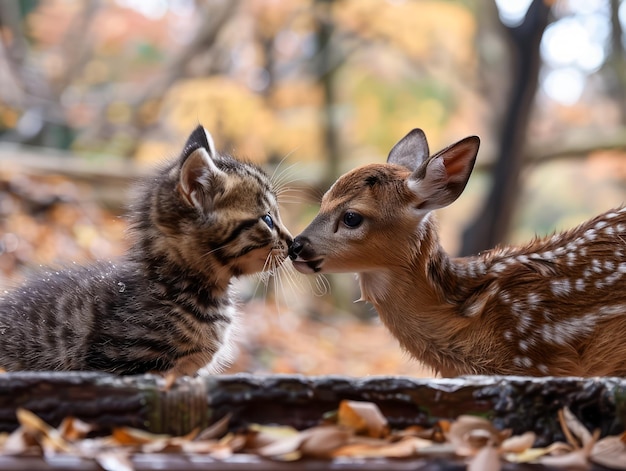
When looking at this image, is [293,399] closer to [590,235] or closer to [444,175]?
[444,175]

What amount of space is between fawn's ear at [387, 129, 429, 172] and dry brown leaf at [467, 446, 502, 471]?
2096mm

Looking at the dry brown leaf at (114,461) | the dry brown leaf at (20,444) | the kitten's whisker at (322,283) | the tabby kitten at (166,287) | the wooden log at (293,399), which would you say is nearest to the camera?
the dry brown leaf at (114,461)

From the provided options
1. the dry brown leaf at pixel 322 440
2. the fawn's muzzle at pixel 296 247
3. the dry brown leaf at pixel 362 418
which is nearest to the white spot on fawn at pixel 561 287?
the fawn's muzzle at pixel 296 247

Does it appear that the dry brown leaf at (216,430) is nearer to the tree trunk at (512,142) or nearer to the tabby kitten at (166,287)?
the tabby kitten at (166,287)

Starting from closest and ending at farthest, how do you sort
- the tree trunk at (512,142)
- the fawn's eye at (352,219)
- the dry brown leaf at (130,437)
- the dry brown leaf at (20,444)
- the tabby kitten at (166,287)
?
the dry brown leaf at (20,444)
the dry brown leaf at (130,437)
the tabby kitten at (166,287)
the fawn's eye at (352,219)
the tree trunk at (512,142)

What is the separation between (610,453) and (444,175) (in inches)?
61.1

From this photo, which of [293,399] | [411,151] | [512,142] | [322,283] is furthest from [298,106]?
[293,399]

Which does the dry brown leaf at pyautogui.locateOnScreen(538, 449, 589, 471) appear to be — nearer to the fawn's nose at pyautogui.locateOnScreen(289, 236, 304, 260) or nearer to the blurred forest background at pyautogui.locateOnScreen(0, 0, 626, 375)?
the fawn's nose at pyautogui.locateOnScreen(289, 236, 304, 260)

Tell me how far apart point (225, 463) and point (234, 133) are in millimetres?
9285

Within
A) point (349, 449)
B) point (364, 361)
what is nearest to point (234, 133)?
point (364, 361)

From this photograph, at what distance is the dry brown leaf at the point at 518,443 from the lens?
2157 millimetres

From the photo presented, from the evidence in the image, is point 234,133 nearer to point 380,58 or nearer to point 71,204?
point 71,204

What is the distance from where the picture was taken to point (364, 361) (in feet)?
31.1

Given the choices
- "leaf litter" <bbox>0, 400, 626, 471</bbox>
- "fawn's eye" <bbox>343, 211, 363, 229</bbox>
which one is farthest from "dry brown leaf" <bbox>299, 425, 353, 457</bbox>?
"fawn's eye" <bbox>343, 211, 363, 229</bbox>
